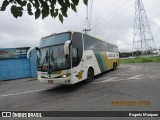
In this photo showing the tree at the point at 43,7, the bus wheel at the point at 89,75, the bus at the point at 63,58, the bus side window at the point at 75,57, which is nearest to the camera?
the tree at the point at 43,7

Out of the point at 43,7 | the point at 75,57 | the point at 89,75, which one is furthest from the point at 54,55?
the point at 43,7

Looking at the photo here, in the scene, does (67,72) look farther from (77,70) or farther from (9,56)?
(9,56)

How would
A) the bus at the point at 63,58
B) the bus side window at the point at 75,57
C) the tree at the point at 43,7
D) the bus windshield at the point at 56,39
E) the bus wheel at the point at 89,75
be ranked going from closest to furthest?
the tree at the point at 43,7 → the bus at the point at 63,58 → the bus side window at the point at 75,57 → the bus windshield at the point at 56,39 → the bus wheel at the point at 89,75

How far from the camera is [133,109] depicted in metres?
5.33

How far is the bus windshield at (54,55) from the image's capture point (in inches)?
337

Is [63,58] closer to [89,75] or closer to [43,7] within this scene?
[89,75]

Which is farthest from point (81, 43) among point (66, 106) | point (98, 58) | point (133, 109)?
point (133, 109)

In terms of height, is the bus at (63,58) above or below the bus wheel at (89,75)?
above

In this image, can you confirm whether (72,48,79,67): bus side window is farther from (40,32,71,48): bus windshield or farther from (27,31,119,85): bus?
(40,32,71,48): bus windshield

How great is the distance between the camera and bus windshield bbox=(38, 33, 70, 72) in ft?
28.1

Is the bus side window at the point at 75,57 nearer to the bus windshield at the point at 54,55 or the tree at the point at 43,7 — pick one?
the bus windshield at the point at 54,55

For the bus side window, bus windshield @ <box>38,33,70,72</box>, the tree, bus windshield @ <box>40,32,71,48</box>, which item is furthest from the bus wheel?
the tree

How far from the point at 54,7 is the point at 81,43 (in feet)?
24.9

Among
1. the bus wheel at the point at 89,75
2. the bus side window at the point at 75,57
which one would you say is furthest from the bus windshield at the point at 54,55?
the bus wheel at the point at 89,75
